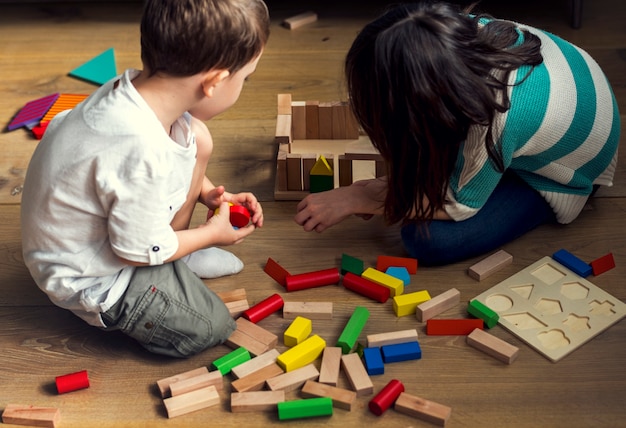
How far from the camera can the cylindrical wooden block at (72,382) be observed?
4.17 feet

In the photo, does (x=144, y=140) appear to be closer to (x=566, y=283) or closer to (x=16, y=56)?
(x=566, y=283)

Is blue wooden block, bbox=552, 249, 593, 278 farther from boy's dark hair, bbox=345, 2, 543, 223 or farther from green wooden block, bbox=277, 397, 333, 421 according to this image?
green wooden block, bbox=277, 397, 333, 421

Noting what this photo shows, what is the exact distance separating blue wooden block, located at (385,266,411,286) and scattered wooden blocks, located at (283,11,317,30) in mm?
1066

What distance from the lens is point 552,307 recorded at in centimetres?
140

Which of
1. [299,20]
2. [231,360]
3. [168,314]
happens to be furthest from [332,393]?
[299,20]

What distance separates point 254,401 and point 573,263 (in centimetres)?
63

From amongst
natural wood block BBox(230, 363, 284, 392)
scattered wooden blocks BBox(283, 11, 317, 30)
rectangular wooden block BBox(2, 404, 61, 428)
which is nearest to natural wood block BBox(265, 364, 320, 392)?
natural wood block BBox(230, 363, 284, 392)

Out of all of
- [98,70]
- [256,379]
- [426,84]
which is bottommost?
[256,379]

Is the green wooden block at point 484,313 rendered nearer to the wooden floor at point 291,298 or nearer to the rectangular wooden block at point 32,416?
the wooden floor at point 291,298

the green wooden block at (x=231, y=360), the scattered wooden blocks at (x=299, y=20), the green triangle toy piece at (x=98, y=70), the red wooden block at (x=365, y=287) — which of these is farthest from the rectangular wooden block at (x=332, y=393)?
the scattered wooden blocks at (x=299, y=20)

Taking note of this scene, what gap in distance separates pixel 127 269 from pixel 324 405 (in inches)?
14.7

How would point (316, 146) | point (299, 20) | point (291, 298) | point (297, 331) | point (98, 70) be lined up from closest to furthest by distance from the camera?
point (297, 331)
point (291, 298)
point (316, 146)
point (98, 70)
point (299, 20)

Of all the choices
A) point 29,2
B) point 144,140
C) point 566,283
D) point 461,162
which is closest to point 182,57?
point 144,140

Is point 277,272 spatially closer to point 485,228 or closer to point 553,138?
point 485,228
